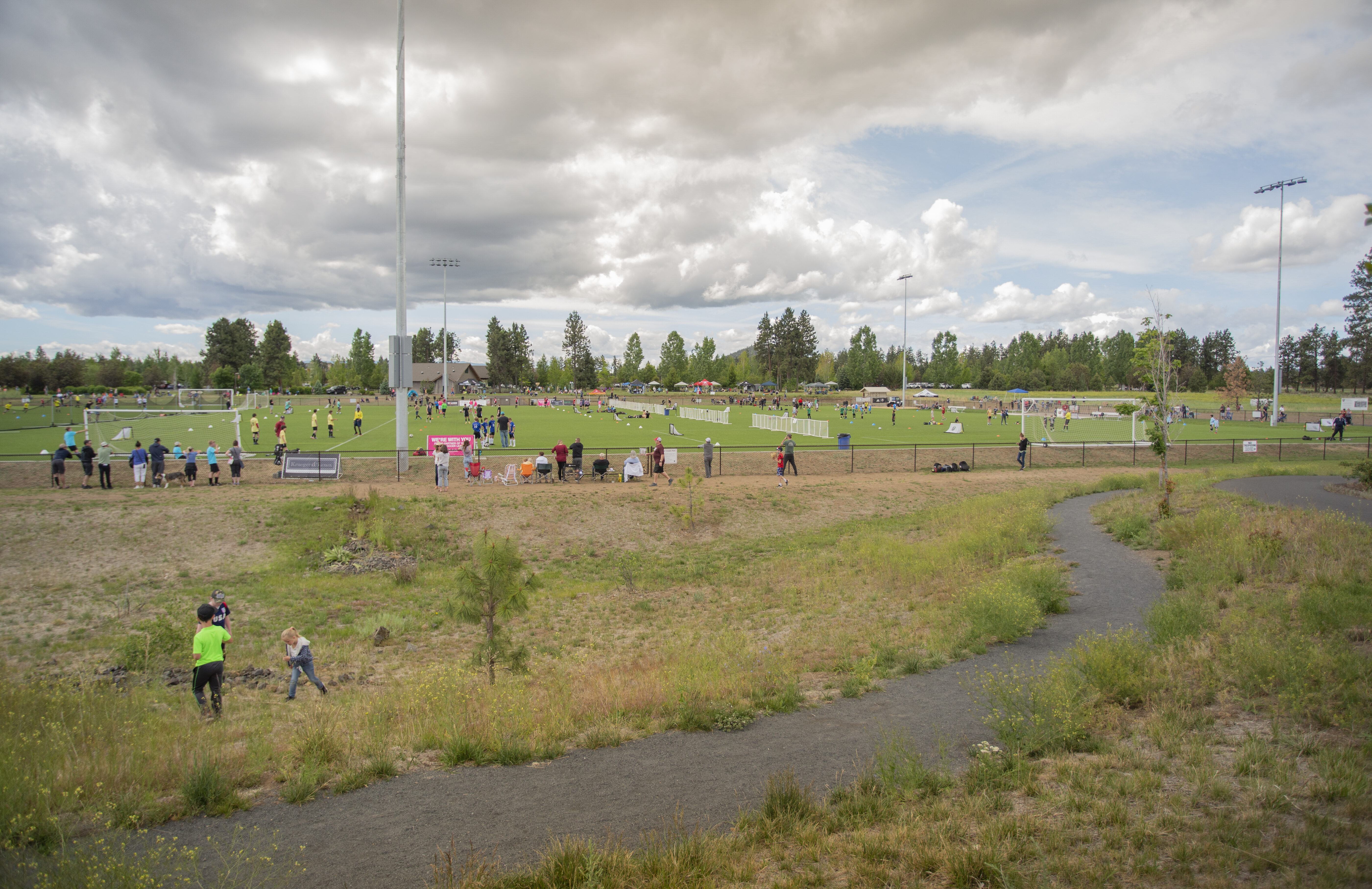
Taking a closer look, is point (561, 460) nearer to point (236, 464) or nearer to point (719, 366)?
point (236, 464)

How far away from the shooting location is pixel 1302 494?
23250mm

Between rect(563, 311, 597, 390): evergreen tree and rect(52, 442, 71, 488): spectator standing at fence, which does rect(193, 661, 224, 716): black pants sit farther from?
rect(563, 311, 597, 390): evergreen tree

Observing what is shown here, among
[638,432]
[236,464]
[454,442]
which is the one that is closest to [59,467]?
[236,464]

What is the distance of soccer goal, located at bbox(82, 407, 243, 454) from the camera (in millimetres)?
36000

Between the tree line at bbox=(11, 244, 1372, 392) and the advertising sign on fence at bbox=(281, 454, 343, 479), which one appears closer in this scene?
the advertising sign on fence at bbox=(281, 454, 343, 479)

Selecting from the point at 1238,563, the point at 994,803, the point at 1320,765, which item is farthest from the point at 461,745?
the point at 1238,563

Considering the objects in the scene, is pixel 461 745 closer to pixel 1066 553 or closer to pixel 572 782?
pixel 572 782

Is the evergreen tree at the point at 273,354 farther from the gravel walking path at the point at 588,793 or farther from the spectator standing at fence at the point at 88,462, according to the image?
the gravel walking path at the point at 588,793

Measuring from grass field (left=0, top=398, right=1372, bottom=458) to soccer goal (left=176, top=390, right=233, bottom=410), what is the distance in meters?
1.22

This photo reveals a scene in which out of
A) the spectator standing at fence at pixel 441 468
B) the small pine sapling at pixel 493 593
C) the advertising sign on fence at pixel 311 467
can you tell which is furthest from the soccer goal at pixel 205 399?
the small pine sapling at pixel 493 593

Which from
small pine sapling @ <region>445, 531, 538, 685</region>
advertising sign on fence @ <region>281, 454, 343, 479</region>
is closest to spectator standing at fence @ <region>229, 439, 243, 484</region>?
advertising sign on fence @ <region>281, 454, 343, 479</region>

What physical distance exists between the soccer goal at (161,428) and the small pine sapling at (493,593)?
26125mm

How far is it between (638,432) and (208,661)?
42.9 metres

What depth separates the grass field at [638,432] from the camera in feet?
134
